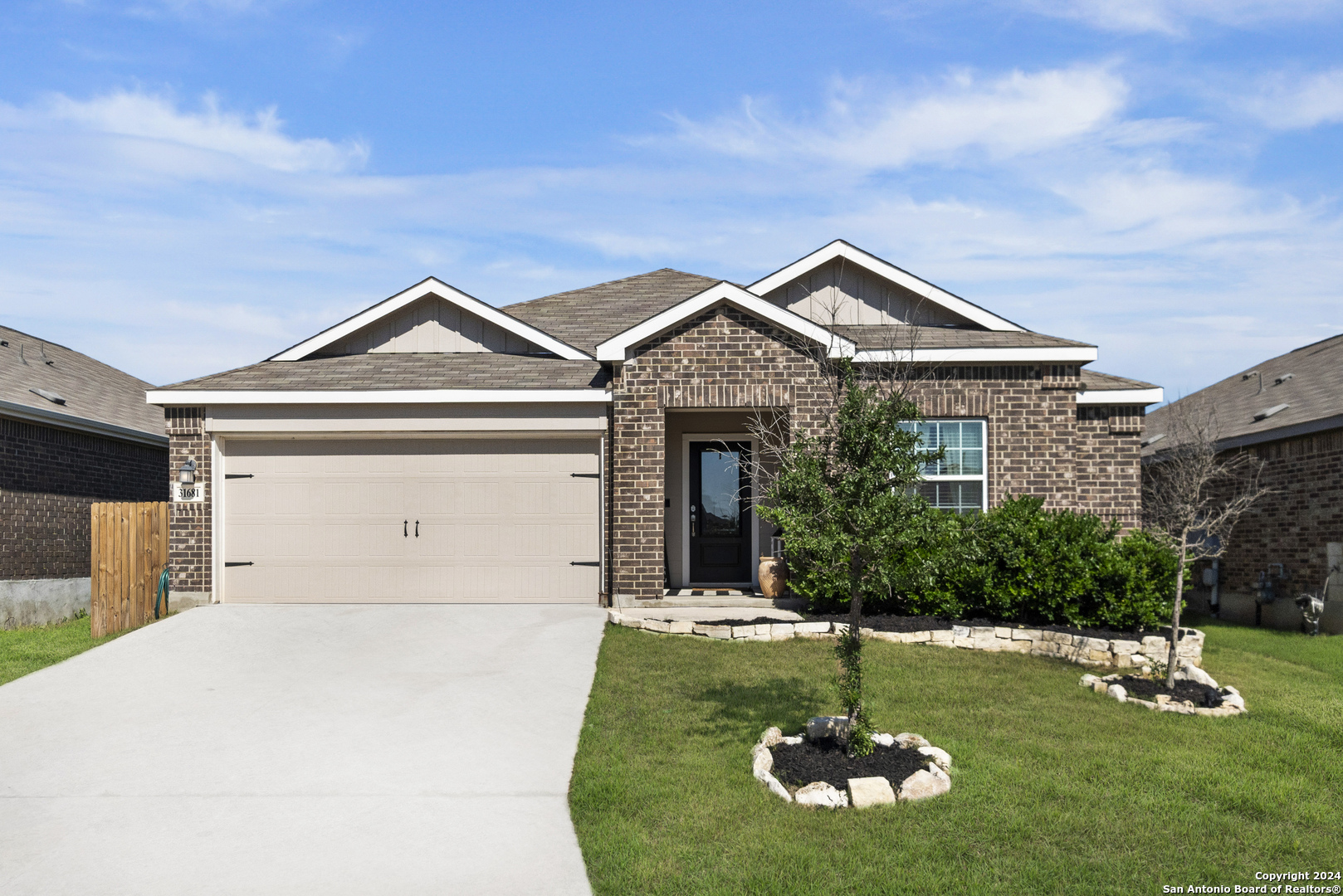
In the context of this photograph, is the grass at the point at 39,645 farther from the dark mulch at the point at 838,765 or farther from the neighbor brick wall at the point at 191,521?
the dark mulch at the point at 838,765

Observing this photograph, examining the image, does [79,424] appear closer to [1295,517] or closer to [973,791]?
[973,791]

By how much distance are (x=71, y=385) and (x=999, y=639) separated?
15865mm

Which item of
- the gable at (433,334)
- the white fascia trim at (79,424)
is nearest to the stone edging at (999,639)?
the gable at (433,334)

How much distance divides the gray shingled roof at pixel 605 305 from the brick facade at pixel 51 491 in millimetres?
7321

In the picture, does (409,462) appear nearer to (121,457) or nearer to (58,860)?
(121,457)

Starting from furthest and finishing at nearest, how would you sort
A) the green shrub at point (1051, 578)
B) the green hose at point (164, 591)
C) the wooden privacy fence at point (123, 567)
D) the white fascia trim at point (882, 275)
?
1. the white fascia trim at point (882, 275)
2. the green hose at point (164, 591)
3. the wooden privacy fence at point (123, 567)
4. the green shrub at point (1051, 578)

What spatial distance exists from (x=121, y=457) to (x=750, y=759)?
541 inches

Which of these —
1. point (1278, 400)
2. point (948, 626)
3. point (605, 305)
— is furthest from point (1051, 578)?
point (605, 305)

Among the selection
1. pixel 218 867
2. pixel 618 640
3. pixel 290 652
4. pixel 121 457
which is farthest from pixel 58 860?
pixel 121 457

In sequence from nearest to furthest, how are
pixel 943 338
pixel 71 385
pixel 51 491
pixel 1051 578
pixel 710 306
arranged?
→ 1. pixel 1051 578
2. pixel 710 306
3. pixel 943 338
4. pixel 51 491
5. pixel 71 385

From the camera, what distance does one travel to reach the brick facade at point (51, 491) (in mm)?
12758

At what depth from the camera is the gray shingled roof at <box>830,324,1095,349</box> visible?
39.4 feet

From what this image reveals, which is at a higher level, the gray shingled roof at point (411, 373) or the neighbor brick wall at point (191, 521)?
the gray shingled roof at point (411, 373)

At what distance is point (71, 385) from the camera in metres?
15.8
